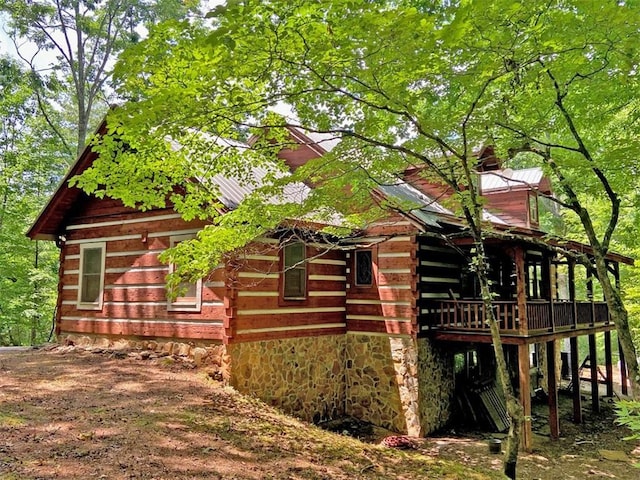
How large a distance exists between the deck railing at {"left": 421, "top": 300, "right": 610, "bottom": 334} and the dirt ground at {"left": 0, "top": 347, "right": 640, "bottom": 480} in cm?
272

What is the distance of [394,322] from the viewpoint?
12.1 metres

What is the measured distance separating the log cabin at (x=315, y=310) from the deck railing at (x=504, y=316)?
0.04 m

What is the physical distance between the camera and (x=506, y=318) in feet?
36.6

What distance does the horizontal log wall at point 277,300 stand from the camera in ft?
32.9

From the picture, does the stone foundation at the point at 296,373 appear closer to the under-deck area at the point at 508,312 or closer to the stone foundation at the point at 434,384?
the stone foundation at the point at 434,384

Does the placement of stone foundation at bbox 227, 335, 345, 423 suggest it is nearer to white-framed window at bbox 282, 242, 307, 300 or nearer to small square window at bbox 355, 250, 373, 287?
white-framed window at bbox 282, 242, 307, 300

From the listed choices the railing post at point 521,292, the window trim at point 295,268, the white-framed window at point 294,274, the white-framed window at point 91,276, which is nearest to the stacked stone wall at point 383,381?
the window trim at point 295,268

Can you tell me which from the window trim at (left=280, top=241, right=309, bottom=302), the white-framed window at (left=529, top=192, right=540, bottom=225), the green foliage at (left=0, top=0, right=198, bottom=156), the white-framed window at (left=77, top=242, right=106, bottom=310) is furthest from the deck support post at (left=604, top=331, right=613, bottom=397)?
the green foliage at (left=0, top=0, right=198, bottom=156)

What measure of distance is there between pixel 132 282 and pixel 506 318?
8.94 metres

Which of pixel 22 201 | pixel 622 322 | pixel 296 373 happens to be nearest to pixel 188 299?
pixel 296 373

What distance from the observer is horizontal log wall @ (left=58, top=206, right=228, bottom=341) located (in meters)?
10.5

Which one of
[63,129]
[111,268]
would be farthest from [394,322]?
[63,129]

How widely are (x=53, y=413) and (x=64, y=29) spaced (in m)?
20.8

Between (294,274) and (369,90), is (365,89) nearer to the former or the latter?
(369,90)
